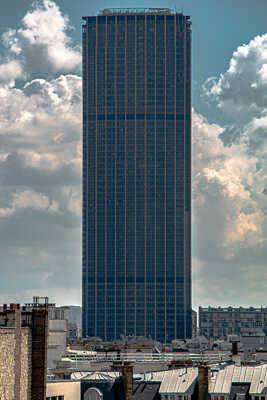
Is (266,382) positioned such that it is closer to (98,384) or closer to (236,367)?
(236,367)

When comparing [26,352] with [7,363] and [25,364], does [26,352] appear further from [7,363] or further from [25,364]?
[7,363]

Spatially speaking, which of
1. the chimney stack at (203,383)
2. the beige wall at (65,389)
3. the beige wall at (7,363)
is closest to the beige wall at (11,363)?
the beige wall at (7,363)

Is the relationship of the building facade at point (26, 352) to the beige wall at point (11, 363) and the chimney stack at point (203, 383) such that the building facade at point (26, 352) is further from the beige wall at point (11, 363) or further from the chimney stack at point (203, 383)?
the chimney stack at point (203, 383)

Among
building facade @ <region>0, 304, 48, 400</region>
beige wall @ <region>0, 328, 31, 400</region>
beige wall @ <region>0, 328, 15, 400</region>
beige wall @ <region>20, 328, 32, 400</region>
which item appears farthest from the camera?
beige wall @ <region>20, 328, 32, 400</region>

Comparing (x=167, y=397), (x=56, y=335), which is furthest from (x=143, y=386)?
(x=56, y=335)

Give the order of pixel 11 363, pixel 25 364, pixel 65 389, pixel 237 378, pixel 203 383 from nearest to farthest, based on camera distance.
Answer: pixel 11 363 < pixel 25 364 < pixel 65 389 < pixel 203 383 < pixel 237 378

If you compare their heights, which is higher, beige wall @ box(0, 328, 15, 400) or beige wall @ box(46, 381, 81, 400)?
beige wall @ box(0, 328, 15, 400)

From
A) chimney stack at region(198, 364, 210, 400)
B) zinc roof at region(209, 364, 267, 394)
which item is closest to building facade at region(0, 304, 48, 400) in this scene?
chimney stack at region(198, 364, 210, 400)

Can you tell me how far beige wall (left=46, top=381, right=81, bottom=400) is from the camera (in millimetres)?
77375

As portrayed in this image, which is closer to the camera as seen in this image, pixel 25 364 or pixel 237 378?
pixel 25 364

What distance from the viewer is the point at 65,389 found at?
8138 centimetres

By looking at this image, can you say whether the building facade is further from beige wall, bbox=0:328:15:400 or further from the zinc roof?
the zinc roof

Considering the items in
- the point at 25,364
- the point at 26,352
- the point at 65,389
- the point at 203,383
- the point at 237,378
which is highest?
the point at 26,352

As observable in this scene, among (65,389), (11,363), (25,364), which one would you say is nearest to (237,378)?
(65,389)
